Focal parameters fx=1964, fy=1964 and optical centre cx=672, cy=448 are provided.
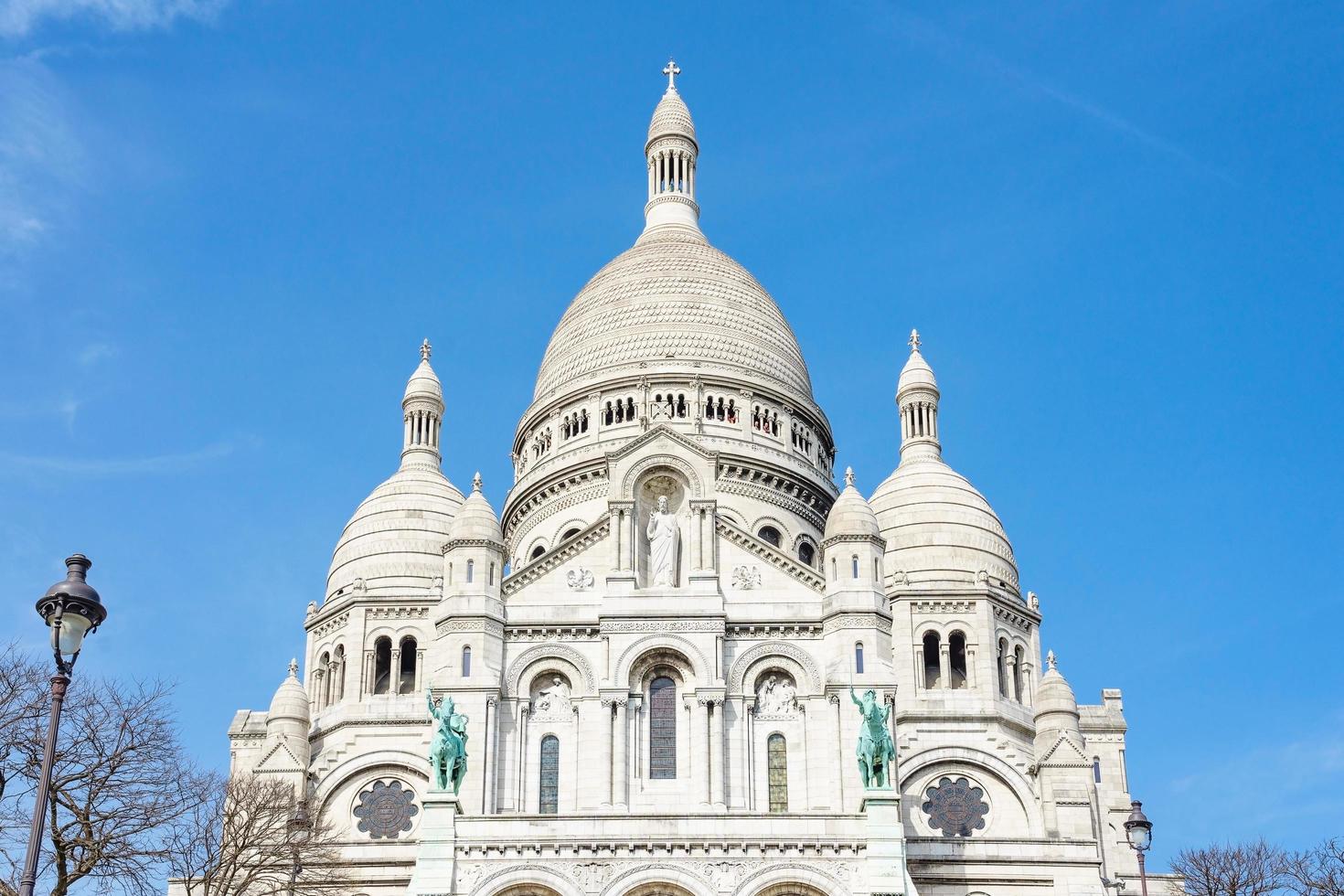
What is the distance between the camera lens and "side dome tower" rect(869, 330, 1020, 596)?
68938 mm

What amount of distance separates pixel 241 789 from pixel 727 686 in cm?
1384

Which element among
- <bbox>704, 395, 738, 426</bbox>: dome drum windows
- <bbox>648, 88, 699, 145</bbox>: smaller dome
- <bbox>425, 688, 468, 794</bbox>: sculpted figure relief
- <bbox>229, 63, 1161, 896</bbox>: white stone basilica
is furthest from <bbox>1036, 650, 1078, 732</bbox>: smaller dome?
<bbox>648, 88, 699, 145</bbox>: smaller dome

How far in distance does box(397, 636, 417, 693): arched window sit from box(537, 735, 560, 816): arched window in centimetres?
1259

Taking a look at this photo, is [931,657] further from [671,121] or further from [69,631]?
[69,631]

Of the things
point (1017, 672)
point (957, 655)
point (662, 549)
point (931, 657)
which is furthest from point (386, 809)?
point (1017, 672)

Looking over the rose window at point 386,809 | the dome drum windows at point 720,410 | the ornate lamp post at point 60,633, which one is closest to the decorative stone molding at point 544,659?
the rose window at point 386,809

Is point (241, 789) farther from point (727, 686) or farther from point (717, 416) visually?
point (717, 416)

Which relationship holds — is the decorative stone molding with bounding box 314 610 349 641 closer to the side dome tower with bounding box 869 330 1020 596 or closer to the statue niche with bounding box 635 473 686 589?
the statue niche with bounding box 635 473 686 589

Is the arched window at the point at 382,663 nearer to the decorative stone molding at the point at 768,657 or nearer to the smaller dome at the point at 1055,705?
the decorative stone molding at the point at 768,657

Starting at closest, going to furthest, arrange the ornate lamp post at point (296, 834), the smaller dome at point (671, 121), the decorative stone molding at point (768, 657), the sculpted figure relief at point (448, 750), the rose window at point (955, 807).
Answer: the ornate lamp post at point (296, 834)
the sculpted figure relief at point (448, 750)
the decorative stone molding at point (768, 657)
the rose window at point (955, 807)
the smaller dome at point (671, 121)

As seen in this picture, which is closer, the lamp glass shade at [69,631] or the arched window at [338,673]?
the lamp glass shade at [69,631]

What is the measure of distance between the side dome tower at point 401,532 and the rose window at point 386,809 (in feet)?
25.2

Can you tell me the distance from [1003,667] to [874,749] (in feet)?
57.8

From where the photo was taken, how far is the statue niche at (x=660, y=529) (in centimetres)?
5891
